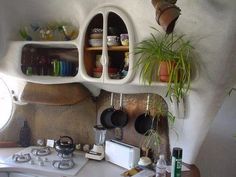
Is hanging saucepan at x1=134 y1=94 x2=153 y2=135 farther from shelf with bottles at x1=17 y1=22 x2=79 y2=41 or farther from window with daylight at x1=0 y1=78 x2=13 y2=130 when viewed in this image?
window with daylight at x1=0 y1=78 x2=13 y2=130

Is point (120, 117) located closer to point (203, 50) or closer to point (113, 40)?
point (113, 40)

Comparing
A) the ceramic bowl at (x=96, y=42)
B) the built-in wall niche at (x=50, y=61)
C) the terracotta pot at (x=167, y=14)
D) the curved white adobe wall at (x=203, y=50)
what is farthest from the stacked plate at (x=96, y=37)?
the terracotta pot at (x=167, y=14)

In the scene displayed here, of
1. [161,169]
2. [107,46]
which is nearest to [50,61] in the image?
[107,46]

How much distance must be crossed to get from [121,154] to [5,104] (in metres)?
1.16

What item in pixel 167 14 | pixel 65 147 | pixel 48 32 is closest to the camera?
pixel 167 14

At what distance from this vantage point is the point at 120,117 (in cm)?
197

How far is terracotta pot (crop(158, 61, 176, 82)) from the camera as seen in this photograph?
4.76 feet

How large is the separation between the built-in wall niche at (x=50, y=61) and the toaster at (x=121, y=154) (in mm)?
619

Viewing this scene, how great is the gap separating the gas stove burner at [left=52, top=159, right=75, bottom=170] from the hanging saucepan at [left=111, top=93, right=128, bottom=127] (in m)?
0.41

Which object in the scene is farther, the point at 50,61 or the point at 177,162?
the point at 50,61

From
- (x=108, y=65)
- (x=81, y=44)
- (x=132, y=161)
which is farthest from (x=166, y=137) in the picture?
(x=81, y=44)

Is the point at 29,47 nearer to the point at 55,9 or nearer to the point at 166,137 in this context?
the point at 55,9

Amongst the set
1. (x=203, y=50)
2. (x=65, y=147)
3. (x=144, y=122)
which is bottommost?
(x=65, y=147)

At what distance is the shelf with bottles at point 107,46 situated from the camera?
1673mm
